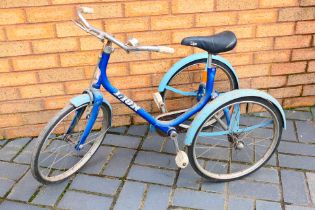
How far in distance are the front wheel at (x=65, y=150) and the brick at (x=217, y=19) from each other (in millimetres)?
1140

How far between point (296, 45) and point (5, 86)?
2.69 metres

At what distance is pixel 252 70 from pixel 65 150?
190 cm

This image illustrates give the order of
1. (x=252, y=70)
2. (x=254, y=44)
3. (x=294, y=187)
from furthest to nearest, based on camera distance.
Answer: (x=252, y=70) → (x=254, y=44) → (x=294, y=187)

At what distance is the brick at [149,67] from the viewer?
10.5 ft

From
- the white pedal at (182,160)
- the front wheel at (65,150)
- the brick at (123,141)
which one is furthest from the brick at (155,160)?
the front wheel at (65,150)

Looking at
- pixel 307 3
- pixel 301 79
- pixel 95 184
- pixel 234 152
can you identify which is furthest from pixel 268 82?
pixel 95 184

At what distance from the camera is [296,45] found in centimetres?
340

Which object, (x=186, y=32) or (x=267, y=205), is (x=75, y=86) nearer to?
(x=186, y=32)

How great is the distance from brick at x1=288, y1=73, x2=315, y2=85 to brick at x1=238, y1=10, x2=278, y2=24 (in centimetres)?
68

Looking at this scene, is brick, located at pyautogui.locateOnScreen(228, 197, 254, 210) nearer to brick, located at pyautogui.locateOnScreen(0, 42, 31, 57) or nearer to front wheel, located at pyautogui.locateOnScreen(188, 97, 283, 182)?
front wheel, located at pyautogui.locateOnScreen(188, 97, 283, 182)

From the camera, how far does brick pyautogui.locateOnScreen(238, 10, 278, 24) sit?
10.4 ft

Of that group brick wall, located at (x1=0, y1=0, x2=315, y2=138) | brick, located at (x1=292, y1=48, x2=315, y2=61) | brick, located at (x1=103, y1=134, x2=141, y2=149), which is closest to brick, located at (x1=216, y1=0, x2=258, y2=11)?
brick wall, located at (x1=0, y1=0, x2=315, y2=138)

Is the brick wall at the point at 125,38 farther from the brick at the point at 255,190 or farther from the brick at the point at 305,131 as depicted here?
the brick at the point at 255,190

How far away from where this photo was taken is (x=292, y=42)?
338cm
